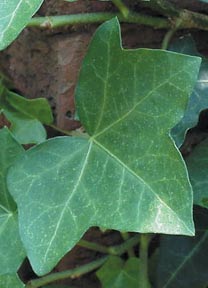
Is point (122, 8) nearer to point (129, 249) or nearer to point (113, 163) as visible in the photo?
point (113, 163)

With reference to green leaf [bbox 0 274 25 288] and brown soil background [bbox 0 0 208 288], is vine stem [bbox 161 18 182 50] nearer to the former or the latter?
brown soil background [bbox 0 0 208 288]

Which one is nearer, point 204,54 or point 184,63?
point 184,63

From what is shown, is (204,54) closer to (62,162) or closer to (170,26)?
(170,26)

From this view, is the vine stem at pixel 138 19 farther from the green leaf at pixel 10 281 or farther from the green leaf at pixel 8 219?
the green leaf at pixel 10 281

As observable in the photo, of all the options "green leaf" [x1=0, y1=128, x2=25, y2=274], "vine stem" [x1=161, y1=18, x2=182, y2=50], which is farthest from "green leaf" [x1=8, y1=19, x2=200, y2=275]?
"vine stem" [x1=161, y1=18, x2=182, y2=50]

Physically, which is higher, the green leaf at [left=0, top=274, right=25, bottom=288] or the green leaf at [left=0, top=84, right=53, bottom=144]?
the green leaf at [left=0, top=84, right=53, bottom=144]

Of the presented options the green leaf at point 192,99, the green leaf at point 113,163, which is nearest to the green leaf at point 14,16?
the green leaf at point 113,163

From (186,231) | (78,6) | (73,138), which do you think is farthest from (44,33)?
(186,231)
